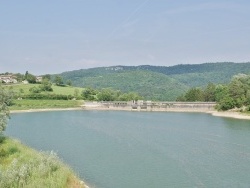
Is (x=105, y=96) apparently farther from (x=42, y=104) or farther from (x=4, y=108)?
(x=4, y=108)

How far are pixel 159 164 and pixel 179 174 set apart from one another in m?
5.01

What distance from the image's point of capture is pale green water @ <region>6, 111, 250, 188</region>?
123 feet

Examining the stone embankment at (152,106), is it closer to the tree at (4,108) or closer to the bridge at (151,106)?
the bridge at (151,106)

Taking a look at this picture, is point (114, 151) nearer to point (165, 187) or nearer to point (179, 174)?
point (179, 174)

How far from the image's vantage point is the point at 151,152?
51.7m

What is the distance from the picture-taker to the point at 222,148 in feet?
182

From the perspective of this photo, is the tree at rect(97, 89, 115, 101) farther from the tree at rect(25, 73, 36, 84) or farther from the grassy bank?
the grassy bank

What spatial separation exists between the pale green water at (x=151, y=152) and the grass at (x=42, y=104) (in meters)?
50.4

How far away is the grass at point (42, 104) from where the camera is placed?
13274cm

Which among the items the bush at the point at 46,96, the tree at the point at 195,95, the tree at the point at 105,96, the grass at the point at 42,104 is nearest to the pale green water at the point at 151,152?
the grass at the point at 42,104

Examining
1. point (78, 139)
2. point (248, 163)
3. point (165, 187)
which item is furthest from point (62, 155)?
point (248, 163)

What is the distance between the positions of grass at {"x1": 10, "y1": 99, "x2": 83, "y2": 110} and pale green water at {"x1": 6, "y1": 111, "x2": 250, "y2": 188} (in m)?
50.4

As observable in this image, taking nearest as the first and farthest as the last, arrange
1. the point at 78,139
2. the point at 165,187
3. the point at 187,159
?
the point at 165,187 → the point at 187,159 → the point at 78,139

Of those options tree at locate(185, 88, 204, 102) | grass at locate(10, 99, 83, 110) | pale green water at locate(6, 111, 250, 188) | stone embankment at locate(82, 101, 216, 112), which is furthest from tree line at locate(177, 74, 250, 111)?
grass at locate(10, 99, 83, 110)
